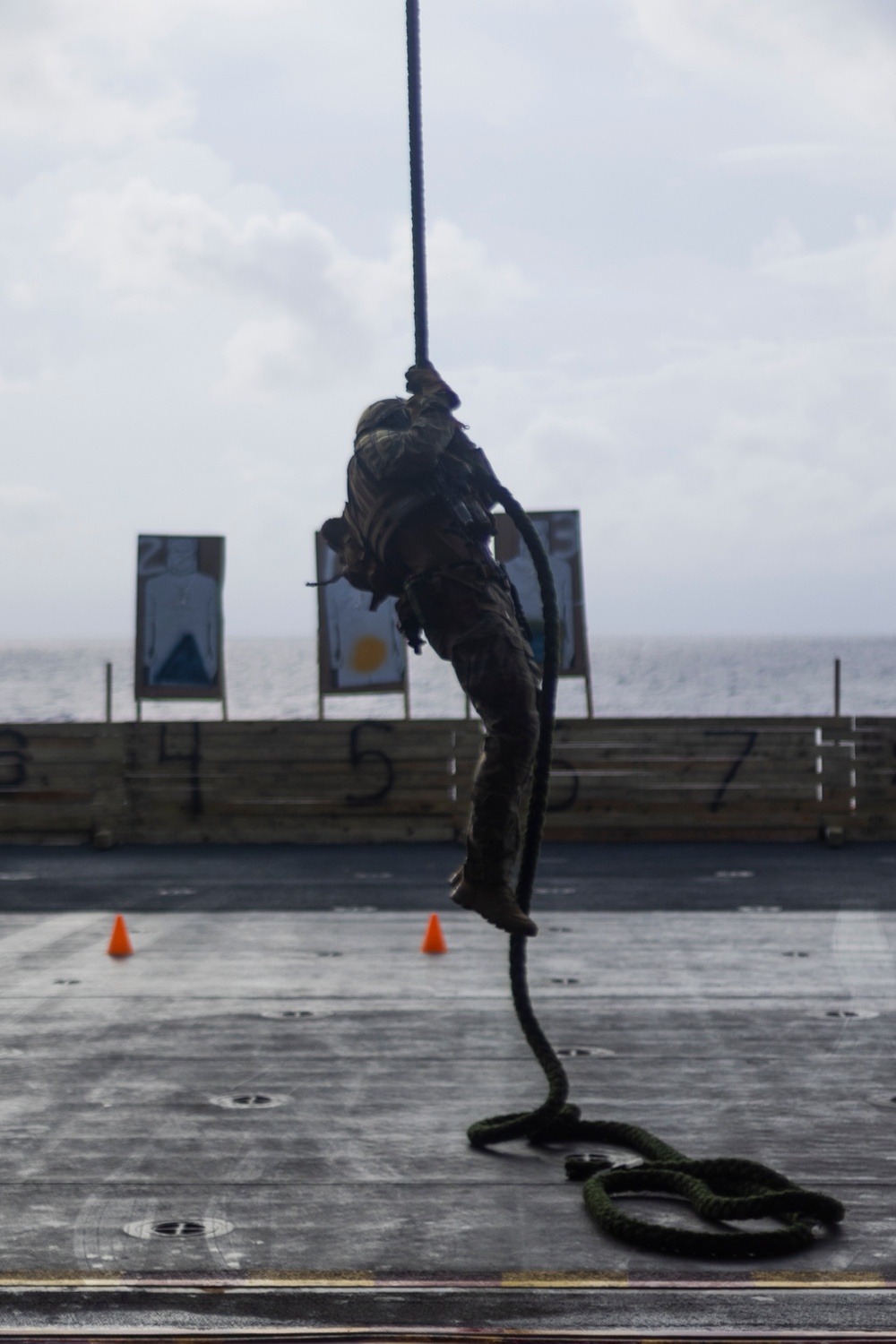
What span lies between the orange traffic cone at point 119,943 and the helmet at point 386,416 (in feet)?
18.7

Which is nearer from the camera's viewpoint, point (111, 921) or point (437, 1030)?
point (437, 1030)

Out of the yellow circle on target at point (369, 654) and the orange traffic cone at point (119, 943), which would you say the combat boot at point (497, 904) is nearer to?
the orange traffic cone at point (119, 943)

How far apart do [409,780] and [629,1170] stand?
12.4 m

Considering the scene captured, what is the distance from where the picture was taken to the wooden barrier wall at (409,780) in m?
17.5

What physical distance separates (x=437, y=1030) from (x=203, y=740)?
1051 cm

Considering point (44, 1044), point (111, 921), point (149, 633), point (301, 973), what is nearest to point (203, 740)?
point (149, 633)

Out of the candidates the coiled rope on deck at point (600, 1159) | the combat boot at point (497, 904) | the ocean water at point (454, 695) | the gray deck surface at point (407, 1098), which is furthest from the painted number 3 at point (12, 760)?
the ocean water at point (454, 695)

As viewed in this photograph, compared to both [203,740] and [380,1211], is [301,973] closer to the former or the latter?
[380,1211]

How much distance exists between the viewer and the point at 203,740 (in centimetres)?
1788

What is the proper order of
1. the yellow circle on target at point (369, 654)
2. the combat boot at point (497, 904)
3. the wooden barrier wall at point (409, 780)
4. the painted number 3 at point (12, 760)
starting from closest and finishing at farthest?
the combat boot at point (497, 904) < the wooden barrier wall at point (409, 780) < the painted number 3 at point (12, 760) < the yellow circle on target at point (369, 654)

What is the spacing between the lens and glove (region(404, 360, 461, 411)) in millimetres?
5703

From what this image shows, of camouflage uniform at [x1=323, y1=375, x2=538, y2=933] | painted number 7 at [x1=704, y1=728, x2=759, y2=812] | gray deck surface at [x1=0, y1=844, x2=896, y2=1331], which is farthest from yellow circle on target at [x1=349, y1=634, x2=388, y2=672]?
camouflage uniform at [x1=323, y1=375, x2=538, y2=933]

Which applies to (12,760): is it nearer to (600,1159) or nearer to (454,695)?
(600,1159)

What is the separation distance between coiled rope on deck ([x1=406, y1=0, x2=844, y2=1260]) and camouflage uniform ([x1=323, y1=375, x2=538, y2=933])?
163 mm
